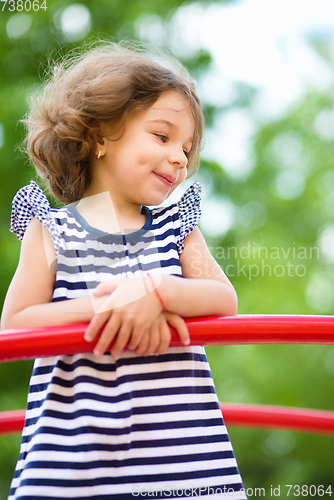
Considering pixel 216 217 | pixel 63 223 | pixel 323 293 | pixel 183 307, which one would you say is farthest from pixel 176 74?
pixel 323 293

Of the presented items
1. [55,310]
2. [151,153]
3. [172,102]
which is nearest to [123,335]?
[55,310]

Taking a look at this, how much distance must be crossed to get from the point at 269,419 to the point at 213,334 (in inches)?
21.7

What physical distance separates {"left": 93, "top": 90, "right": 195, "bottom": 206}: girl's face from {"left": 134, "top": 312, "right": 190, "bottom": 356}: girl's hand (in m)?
0.29

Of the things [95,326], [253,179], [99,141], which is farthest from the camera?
[253,179]

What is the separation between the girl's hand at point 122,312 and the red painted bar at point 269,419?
0.52 metres

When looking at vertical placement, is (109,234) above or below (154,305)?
above

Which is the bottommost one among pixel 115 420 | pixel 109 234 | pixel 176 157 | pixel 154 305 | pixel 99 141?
pixel 115 420

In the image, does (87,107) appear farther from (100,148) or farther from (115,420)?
(115,420)

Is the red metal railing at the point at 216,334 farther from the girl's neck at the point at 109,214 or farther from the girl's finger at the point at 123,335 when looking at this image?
the girl's neck at the point at 109,214

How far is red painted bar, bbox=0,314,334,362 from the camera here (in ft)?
1.85

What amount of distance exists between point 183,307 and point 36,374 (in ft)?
0.87

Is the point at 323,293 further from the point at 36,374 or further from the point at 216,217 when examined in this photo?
the point at 36,374

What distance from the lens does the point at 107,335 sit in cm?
59

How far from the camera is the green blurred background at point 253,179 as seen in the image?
2939 millimetres
